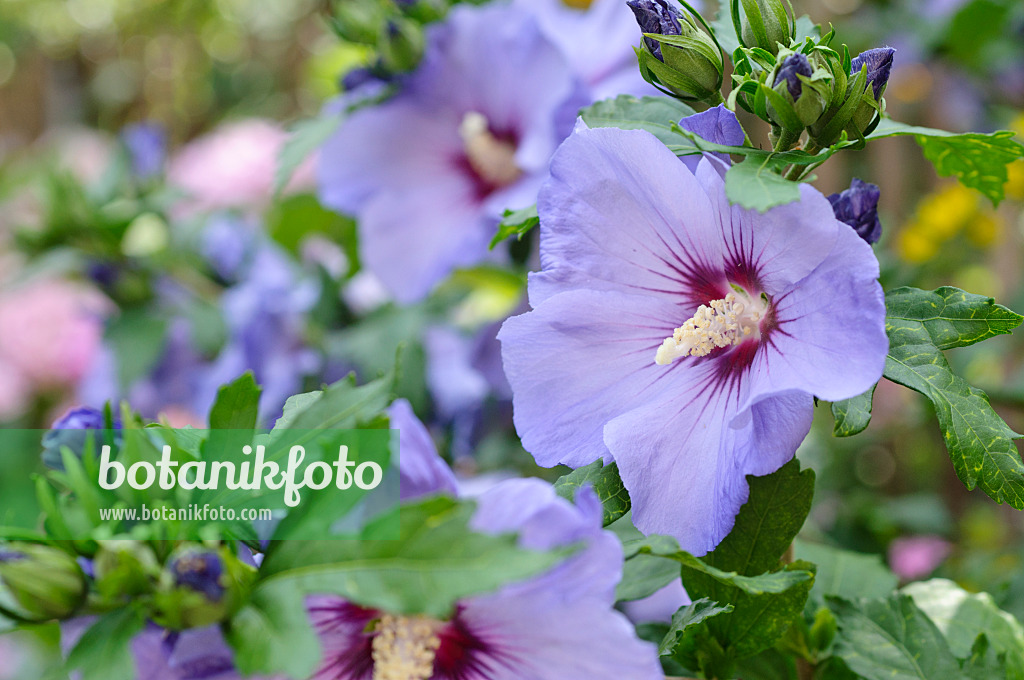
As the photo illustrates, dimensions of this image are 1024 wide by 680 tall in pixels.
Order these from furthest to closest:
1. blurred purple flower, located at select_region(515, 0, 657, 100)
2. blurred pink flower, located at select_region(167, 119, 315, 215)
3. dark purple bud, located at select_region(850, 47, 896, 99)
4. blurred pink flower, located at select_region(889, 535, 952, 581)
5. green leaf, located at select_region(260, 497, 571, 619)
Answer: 1. blurred pink flower, located at select_region(167, 119, 315, 215)
2. blurred pink flower, located at select_region(889, 535, 952, 581)
3. blurred purple flower, located at select_region(515, 0, 657, 100)
4. dark purple bud, located at select_region(850, 47, 896, 99)
5. green leaf, located at select_region(260, 497, 571, 619)

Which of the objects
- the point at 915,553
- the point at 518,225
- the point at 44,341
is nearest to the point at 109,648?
the point at 518,225

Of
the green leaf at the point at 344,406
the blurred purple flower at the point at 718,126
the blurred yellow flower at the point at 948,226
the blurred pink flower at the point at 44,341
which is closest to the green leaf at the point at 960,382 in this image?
the blurred purple flower at the point at 718,126

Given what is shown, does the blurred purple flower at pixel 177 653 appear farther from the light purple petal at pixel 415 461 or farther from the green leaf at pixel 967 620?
the green leaf at pixel 967 620

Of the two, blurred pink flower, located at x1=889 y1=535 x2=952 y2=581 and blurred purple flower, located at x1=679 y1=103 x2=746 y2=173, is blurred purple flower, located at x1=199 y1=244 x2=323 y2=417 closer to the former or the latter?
blurred purple flower, located at x1=679 y1=103 x2=746 y2=173

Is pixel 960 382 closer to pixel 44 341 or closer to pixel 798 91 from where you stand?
pixel 798 91

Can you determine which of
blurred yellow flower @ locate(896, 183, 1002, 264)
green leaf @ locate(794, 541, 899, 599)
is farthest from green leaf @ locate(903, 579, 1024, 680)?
blurred yellow flower @ locate(896, 183, 1002, 264)

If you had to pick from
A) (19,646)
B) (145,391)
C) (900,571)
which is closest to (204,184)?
(145,391)

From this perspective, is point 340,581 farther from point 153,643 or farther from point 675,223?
point 675,223
